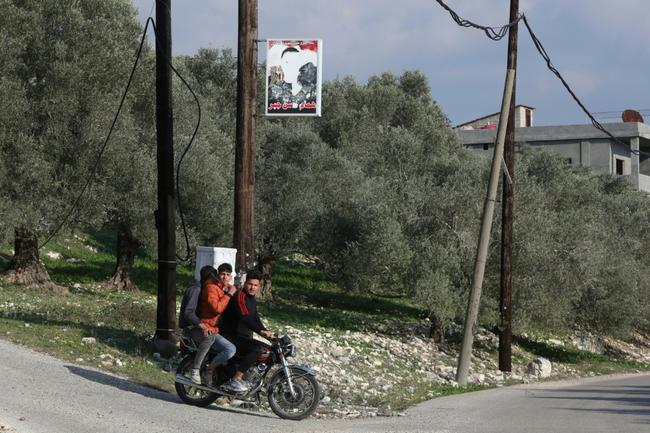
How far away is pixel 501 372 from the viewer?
2483 cm

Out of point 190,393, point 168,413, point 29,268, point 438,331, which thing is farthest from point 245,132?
point 438,331

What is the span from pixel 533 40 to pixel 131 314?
1237 cm

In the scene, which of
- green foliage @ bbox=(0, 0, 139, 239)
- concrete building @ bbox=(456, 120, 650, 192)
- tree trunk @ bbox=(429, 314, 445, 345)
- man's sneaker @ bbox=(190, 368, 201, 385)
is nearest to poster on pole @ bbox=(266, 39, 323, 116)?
man's sneaker @ bbox=(190, 368, 201, 385)

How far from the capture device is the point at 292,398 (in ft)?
39.9

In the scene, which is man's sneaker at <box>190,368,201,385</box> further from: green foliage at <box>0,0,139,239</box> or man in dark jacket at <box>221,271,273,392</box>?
green foliage at <box>0,0,139,239</box>

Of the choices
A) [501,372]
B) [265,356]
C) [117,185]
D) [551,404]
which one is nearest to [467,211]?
[501,372]

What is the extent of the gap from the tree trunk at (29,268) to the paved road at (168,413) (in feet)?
34.2

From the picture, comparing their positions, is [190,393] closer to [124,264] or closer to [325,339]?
[325,339]

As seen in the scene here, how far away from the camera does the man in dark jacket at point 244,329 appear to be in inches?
484

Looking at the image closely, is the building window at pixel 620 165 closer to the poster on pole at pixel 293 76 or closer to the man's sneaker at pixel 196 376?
the poster on pole at pixel 293 76

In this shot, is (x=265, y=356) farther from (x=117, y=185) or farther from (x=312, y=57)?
(x=117, y=185)

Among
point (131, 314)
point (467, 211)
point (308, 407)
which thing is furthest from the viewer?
point (467, 211)

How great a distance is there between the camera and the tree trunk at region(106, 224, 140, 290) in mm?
29203

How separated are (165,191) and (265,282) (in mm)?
18490
